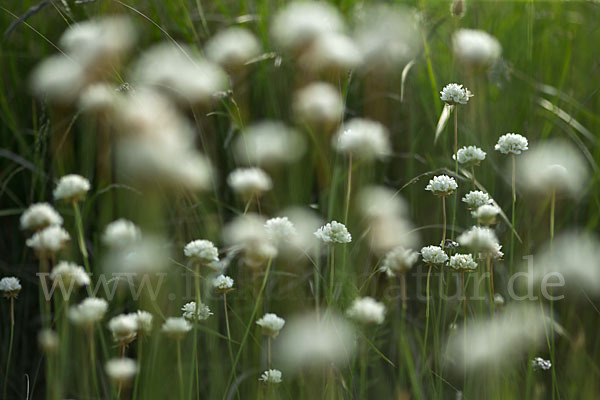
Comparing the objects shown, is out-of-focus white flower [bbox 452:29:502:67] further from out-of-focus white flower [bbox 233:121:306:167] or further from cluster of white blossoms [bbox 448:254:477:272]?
cluster of white blossoms [bbox 448:254:477:272]

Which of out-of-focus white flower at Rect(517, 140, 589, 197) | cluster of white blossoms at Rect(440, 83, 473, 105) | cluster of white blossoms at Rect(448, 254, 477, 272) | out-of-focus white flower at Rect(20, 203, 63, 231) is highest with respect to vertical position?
cluster of white blossoms at Rect(440, 83, 473, 105)

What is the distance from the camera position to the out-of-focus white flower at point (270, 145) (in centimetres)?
137

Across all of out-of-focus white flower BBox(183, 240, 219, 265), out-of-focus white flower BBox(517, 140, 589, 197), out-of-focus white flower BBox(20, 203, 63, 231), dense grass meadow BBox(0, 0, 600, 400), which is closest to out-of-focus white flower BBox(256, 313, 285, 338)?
dense grass meadow BBox(0, 0, 600, 400)

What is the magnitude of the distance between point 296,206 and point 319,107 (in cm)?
24

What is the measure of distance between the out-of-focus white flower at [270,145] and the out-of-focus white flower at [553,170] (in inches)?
21.5

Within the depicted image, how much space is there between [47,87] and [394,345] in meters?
0.94

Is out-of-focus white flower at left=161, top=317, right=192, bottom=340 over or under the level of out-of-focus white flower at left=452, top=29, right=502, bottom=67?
under

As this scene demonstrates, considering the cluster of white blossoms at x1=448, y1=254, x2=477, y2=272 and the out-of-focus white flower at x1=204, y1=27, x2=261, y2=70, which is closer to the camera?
the cluster of white blossoms at x1=448, y1=254, x2=477, y2=272

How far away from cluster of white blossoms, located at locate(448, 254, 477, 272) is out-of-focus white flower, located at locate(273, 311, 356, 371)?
0.21m

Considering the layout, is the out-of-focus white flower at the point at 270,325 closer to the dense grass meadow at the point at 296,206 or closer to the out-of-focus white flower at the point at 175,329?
the dense grass meadow at the point at 296,206

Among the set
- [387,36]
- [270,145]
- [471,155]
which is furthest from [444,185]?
[387,36]

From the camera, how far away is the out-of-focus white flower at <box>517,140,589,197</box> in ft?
3.78

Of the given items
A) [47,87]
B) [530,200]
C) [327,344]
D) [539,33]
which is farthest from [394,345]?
[539,33]

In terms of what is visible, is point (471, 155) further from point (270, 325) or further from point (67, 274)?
point (67, 274)
